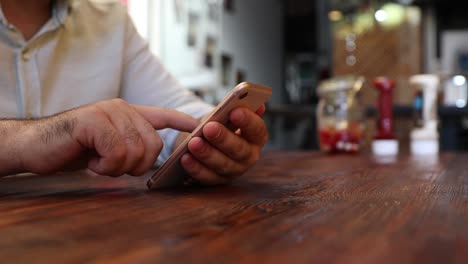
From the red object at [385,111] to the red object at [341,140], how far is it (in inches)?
3.0

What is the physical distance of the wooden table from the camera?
292mm

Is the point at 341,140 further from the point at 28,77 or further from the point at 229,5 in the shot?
the point at 229,5

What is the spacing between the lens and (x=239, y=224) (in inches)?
15.2

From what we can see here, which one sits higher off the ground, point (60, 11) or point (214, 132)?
→ point (60, 11)

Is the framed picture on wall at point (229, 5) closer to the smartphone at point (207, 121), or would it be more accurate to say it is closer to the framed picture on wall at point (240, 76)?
the framed picture on wall at point (240, 76)

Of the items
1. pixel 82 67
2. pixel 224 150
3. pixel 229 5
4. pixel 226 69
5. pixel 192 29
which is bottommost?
pixel 226 69

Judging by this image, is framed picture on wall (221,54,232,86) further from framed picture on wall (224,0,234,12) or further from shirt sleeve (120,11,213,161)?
shirt sleeve (120,11,213,161)

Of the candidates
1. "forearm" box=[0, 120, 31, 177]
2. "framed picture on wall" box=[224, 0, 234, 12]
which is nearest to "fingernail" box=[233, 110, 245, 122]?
"forearm" box=[0, 120, 31, 177]

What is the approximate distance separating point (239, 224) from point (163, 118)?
1.17 ft

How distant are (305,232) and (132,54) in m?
1.11

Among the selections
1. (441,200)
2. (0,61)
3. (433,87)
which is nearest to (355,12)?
(433,87)

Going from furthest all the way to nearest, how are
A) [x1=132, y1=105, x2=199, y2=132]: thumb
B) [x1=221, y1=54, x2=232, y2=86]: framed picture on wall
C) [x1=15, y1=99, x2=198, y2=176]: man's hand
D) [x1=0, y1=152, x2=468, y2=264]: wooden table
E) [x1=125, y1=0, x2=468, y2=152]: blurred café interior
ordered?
[x1=221, y1=54, x2=232, y2=86]: framed picture on wall
[x1=125, y1=0, x2=468, y2=152]: blurred café interior
[x1=132, y1=105, x2=199, y2=132]: thumb
[x1=15, y1=99, x2=198, y2=176]: man's hand
[x1=0, y1=152, x2=468, y2=264]: wooden table

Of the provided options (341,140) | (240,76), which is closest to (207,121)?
(341,140)

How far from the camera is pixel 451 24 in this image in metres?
5.58
